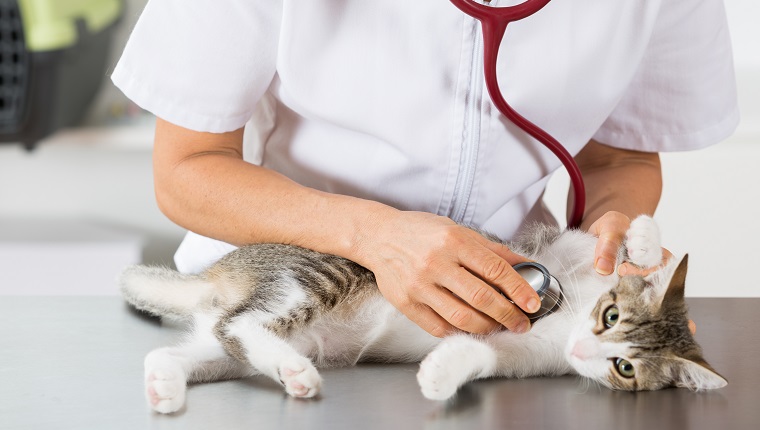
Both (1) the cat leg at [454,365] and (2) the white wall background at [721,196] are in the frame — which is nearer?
(1) the cat leg at [454,365]

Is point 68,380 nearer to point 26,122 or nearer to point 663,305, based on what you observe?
point 663,305

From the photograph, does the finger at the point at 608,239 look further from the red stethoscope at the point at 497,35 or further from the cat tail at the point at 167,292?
the cat tail at the point at 167,292

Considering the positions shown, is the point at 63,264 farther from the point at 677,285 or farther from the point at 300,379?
the point at 677,285

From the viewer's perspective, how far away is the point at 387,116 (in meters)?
1.11

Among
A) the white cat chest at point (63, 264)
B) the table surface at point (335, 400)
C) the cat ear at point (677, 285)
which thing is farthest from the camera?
the white cat chest at point (63, 264)

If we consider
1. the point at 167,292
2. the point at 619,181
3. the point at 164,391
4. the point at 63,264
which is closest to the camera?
the point at 164,391

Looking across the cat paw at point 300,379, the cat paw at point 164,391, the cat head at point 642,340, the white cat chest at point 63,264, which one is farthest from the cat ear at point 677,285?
the white cat chest at point 63,264

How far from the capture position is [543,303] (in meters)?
1.01

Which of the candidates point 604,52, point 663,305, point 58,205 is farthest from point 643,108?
point 58,205

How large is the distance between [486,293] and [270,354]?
26cm

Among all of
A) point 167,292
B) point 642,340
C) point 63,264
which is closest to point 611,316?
point 642,340

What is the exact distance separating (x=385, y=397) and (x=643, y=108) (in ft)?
2.41

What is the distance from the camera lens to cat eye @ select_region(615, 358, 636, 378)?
99 centimetres

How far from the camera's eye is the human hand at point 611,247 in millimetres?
1007
